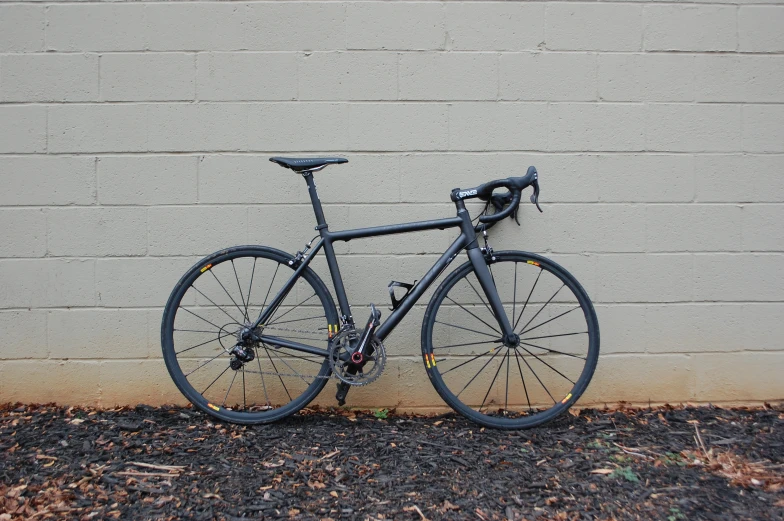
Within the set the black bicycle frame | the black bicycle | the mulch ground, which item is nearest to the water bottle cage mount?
the black bicycle frame

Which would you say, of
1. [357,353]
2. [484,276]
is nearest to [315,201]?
A: [357,353]

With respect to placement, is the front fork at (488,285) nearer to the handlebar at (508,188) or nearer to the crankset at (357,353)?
the handlebar at (508,188)

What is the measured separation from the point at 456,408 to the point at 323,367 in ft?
2.22

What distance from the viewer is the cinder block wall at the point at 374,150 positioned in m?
3.26

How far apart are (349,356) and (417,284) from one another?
18.8 inches

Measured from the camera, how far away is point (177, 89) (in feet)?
10.7

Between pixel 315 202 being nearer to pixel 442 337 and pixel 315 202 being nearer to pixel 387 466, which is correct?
pixel 442 337

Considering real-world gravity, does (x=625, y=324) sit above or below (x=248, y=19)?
below

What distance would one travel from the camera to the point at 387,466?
2.76 meters

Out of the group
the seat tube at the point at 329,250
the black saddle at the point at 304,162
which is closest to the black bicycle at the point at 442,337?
the seat tube at the point at 329,250

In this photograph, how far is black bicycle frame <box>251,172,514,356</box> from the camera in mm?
3051

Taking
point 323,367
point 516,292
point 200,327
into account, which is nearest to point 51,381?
point 200,327

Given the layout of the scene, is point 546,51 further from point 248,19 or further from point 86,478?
point 86,478

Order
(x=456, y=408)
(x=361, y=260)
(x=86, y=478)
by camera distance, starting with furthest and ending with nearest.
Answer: (x=361, y=260) → (x=456, y=408) → (x=86, y=478)
